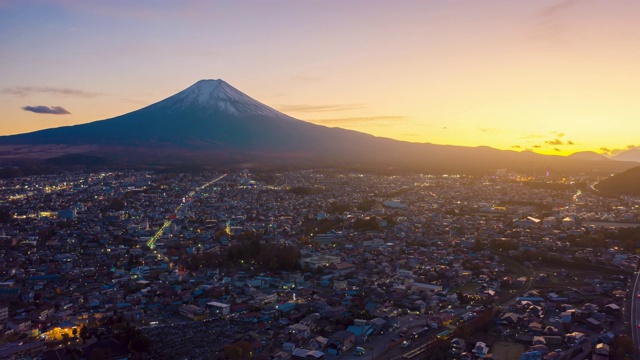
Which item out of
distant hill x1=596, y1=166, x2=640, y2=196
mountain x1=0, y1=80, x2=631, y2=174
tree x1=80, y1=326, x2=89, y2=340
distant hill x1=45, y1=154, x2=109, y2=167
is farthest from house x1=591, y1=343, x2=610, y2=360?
distant hill x1=45, y1=154, x2=109, y2=167

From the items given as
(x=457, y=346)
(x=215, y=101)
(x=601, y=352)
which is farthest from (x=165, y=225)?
(x=215, y=101)

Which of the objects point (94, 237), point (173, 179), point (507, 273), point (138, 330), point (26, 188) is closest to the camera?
point (138, 330)

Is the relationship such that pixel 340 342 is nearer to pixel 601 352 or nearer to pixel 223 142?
pixel 601 352

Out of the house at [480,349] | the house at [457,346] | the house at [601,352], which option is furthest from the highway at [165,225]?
the house at [601,352]

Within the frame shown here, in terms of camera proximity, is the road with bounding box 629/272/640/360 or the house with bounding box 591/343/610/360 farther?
the road with bounding box 629/272/640/360

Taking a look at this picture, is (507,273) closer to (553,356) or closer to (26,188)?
(553,356)

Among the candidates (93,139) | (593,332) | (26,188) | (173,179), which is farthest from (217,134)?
(593,332)

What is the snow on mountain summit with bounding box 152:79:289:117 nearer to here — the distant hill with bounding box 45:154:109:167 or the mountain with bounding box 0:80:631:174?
the mountain with bounding box 0:80:631:174
